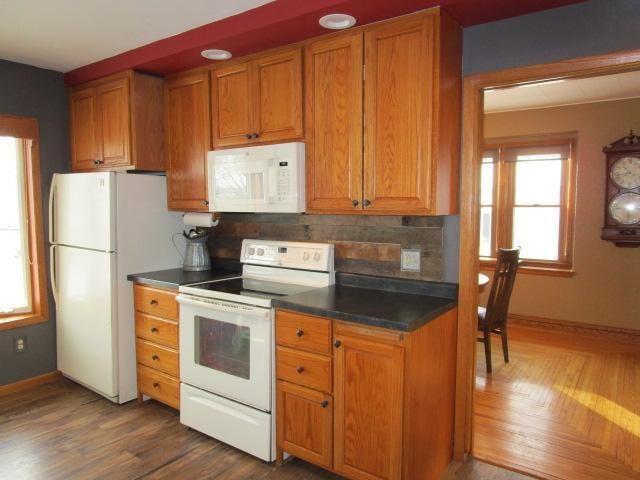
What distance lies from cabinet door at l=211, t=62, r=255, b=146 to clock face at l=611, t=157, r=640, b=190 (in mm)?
3725

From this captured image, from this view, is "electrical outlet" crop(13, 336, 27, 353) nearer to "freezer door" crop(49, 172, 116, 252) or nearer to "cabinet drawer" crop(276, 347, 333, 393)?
"freezer door" crop(49, 172, 116, 252)

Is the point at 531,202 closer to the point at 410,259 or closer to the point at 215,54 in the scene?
the point at 410,259

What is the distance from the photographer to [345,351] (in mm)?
2035

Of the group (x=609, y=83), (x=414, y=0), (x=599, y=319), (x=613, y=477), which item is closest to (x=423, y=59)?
(x=414, y=0)

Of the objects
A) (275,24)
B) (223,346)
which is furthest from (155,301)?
(275,24)

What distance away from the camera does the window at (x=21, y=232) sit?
3.30 meters

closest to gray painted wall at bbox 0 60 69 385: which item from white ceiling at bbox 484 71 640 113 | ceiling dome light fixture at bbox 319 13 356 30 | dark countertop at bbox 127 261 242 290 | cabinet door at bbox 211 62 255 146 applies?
dark countertop at bbox 127 261 242 290

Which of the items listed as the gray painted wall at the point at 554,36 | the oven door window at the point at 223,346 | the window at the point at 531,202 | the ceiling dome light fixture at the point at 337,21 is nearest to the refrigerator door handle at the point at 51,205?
the oven door window at the point at 223,346

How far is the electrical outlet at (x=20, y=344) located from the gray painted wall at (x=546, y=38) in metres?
3.00

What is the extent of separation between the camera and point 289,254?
279cm

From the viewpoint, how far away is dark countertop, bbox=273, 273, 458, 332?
1939mm

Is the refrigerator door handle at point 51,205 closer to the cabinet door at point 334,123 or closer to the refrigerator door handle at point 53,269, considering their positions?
the refrigerator door handle at point 53,269

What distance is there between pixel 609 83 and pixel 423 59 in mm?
2755

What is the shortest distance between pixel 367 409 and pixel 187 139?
6.73 ft
